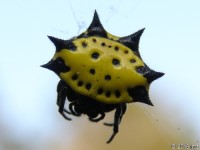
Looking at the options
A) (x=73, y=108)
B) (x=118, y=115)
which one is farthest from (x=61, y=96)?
(x=118, y=115)

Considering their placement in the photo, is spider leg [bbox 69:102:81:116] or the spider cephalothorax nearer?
the spider cephalothorax

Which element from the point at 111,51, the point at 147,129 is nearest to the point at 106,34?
the point at 111,51

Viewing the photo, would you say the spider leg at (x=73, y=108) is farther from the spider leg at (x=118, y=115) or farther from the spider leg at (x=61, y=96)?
the spider leg at (x=118, y=115)

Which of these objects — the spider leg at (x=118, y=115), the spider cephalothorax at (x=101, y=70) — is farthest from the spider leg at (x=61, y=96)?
the spider leg at (x=118, y=115)

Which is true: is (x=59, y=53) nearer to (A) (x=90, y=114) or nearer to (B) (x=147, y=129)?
(A) (x=90, y=114)

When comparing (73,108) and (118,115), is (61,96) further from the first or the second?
(118,115)

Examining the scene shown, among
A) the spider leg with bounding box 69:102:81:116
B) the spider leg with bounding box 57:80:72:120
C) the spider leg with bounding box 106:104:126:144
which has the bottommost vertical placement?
the spider leg with bounding box 106:104:126:144

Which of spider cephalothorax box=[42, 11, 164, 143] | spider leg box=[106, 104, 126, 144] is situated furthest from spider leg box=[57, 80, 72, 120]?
spider leg box=[106, 104, 126, 144]

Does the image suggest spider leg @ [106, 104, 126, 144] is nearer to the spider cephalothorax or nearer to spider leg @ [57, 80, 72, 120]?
the spider cephalothorax
